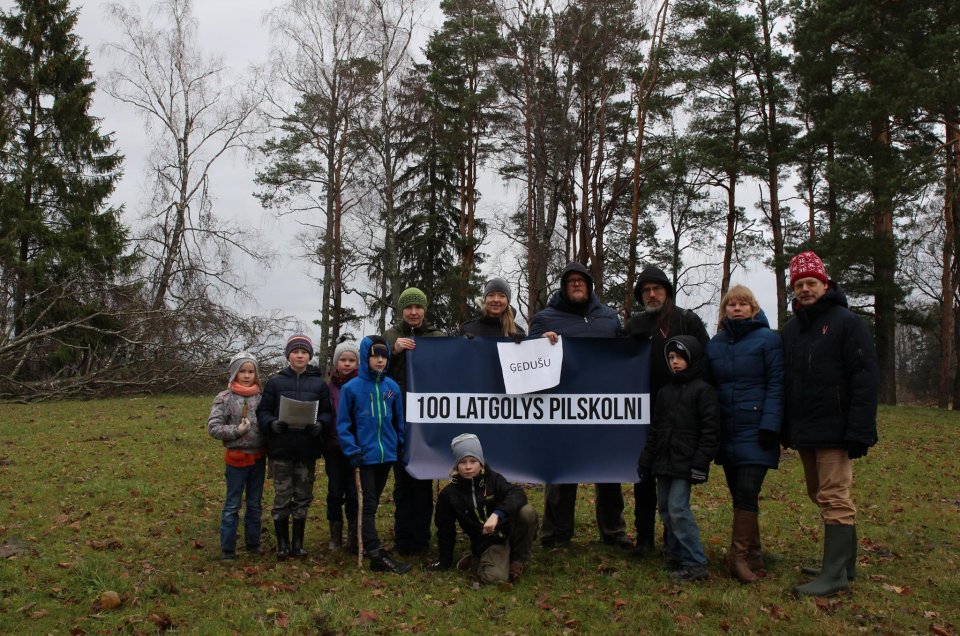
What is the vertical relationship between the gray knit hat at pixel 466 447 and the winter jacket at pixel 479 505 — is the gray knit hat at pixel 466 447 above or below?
above

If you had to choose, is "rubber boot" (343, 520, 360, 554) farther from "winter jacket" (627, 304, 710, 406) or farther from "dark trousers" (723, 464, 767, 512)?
"dark trousers" (723, 464, 767, 512)

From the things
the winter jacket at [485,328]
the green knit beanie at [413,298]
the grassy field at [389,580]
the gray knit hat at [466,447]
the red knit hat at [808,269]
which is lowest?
the grassy field at [389,580]

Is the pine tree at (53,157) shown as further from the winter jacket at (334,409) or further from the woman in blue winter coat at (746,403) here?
the woman in blue winter coat at (746,403)

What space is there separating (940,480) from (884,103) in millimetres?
12836

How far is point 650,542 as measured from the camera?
671 centimetres

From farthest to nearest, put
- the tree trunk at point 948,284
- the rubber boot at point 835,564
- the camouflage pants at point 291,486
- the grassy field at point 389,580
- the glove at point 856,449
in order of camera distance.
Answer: the tree trunk at point 948,284
the camouflage pants at point 291,486
the rubber boot at point 835,564
the glove at point 856,449
the grassy field at point 389,580

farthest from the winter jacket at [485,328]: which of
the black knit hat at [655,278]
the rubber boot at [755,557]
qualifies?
the rubber boot at [755,557]

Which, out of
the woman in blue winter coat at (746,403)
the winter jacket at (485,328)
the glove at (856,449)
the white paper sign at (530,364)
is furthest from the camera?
the winter jacket at (485,328)

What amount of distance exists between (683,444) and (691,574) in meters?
1.05

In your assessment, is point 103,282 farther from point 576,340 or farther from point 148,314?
point 576,340

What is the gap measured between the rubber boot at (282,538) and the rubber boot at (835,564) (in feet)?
14.0

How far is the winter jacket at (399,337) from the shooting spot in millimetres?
6926

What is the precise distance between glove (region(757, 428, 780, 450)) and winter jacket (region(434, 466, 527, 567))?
197 centimetres

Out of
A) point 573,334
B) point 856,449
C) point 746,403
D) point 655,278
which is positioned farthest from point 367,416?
point 856,449
